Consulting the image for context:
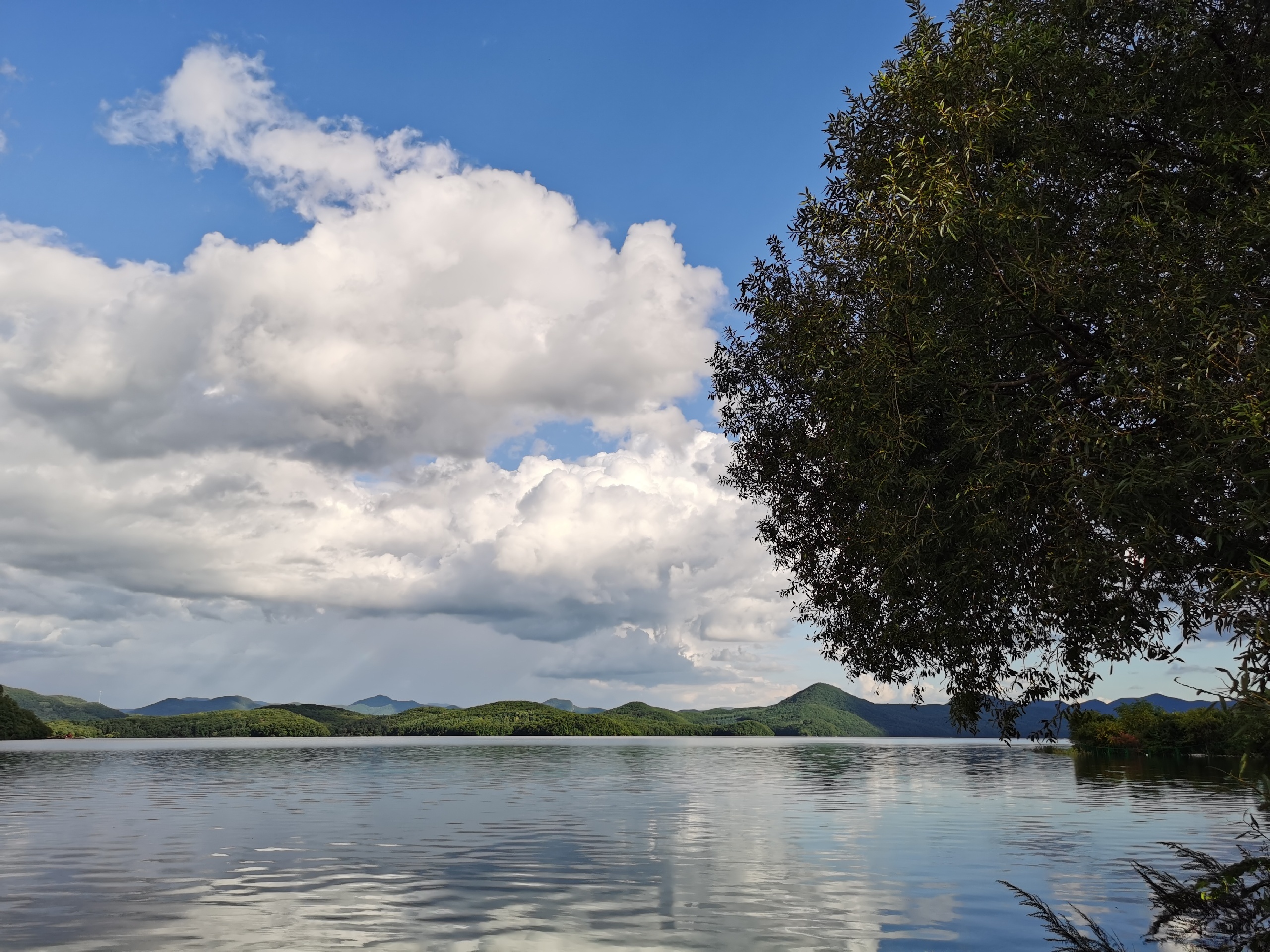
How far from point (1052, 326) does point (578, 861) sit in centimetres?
2184

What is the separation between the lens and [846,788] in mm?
65562

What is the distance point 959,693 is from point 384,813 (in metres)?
34.4

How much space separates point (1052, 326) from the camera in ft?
50.8

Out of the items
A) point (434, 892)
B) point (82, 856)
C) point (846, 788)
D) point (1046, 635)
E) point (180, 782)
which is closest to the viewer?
point (1046, 635)

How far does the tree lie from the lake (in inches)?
288

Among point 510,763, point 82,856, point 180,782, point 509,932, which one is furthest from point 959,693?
point 510,763

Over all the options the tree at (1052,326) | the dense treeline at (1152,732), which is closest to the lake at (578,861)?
the tree at (1052,326)

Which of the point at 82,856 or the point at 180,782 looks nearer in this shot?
the point at 82,856

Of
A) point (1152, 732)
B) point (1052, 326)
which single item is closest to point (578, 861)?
point (1052, 326)

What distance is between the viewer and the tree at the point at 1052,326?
42.9 ft

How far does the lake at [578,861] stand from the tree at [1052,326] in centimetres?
730

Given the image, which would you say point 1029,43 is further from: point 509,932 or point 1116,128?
point 509,932

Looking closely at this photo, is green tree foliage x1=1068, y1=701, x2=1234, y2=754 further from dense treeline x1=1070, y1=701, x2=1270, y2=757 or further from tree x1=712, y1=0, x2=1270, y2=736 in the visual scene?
tree x1=712, y1=0, x2=1270, y2=736

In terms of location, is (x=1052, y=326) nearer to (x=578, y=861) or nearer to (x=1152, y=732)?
(x=578, y=861)
